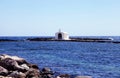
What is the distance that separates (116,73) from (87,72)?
3.14m

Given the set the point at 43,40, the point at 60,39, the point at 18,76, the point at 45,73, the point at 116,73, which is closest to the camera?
the point at 18,76

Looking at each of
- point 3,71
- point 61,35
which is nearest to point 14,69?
point 3,71

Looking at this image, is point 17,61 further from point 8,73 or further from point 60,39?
point 60,39

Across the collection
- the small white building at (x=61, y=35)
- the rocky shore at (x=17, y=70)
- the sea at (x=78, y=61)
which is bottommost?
the sea at (x=78, y=61)

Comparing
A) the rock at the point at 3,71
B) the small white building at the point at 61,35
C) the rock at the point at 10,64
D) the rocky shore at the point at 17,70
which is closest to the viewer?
the rocky shore at the point at 17,70

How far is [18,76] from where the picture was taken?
28375 mm

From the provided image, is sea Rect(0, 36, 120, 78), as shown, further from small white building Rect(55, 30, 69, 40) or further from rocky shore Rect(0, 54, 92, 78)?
small white building Rect(55, 30, 69, 40)

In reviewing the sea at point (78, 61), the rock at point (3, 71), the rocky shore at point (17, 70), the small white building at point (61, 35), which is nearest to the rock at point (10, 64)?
the rocky shore at point (17, 70)

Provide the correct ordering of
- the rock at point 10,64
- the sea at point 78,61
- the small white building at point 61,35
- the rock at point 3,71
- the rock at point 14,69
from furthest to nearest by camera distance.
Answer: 1. the small white building at point 61,35
2. the sea at point 78,61
3. the rock at point 10,64
4. the rock at point 3,71
5. the rock at point 14,69

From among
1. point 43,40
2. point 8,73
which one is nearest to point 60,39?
point 43,40

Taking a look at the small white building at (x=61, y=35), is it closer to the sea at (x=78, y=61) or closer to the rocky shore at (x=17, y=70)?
the sea at (x=78, y=61)

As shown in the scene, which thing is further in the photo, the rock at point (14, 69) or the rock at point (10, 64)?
the rock at point (10, 64)

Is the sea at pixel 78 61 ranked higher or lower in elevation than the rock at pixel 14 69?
lower

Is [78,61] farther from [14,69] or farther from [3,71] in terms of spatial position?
[3,71]
